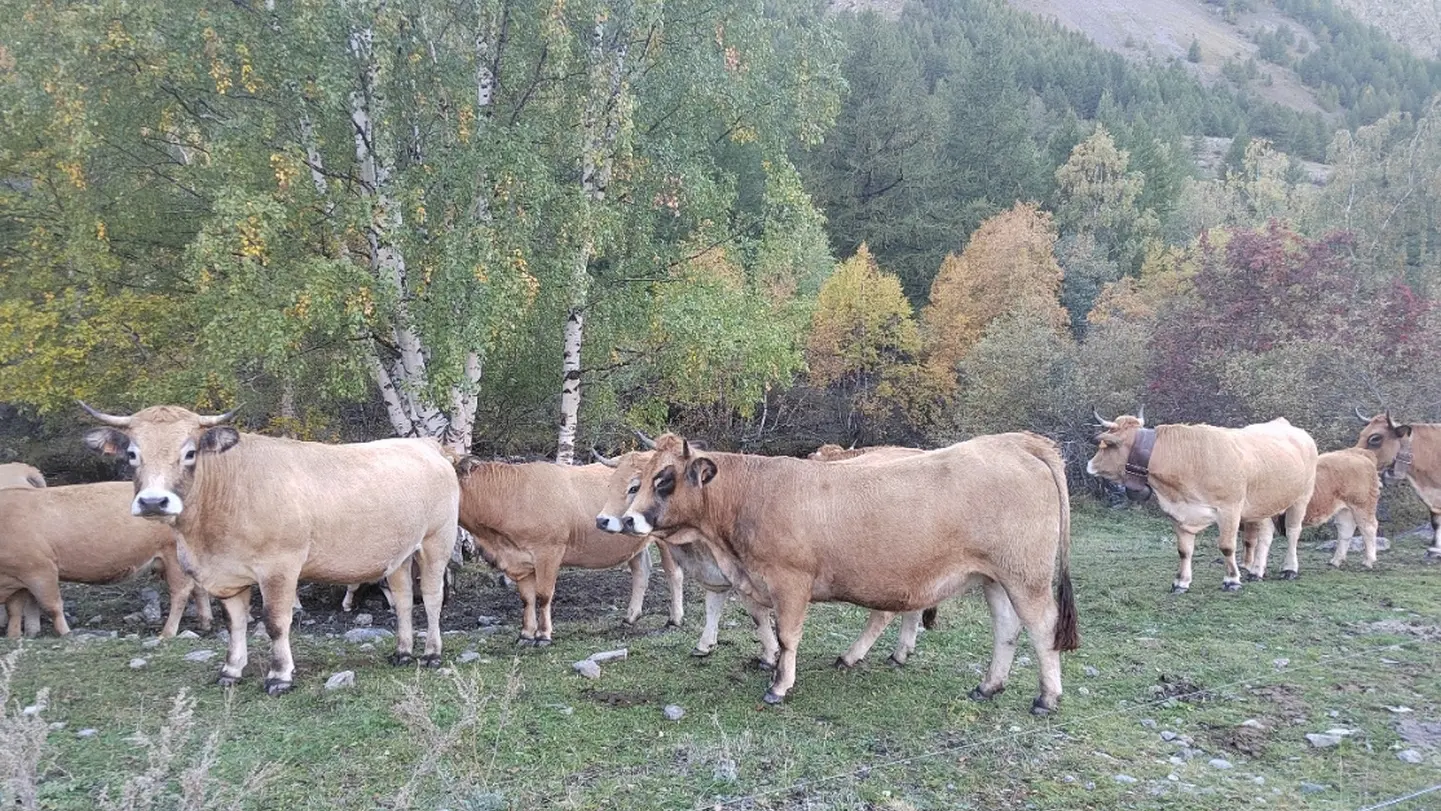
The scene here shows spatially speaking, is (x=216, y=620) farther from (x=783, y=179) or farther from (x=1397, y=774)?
(x=1397, y=774)

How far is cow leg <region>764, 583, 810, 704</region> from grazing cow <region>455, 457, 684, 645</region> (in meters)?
3.29

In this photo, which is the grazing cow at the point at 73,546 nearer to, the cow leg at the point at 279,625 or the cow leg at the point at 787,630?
the cow leg at the point at 279,625

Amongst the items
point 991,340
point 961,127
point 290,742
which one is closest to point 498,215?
point 290,742

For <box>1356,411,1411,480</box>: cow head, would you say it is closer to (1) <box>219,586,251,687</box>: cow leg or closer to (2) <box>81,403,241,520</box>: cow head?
(1) <box>219,586,251,687</box>: cow leg

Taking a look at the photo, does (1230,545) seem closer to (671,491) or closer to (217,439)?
(671,491)

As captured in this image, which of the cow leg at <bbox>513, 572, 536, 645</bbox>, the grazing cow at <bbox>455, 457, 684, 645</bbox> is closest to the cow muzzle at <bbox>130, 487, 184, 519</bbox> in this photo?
the grazing cow at <bbox>455, 457, 684, 645</bbox>

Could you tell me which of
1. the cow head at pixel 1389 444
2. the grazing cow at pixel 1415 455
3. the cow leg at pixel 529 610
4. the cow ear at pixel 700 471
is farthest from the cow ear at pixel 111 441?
the grazing cow at pixel 1415 455

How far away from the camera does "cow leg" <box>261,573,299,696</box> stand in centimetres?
807

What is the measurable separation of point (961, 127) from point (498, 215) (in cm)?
4592

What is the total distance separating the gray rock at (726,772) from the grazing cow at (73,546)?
855 centimetres

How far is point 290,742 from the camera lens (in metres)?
6.72

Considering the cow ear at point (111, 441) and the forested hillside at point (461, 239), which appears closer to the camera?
the cow ear at point (111, 441)

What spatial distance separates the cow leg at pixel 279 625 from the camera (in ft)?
26.5

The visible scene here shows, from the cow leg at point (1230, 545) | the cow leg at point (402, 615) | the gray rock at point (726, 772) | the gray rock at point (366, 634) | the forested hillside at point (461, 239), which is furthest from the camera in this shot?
the cow leg at point (1230, 545)
